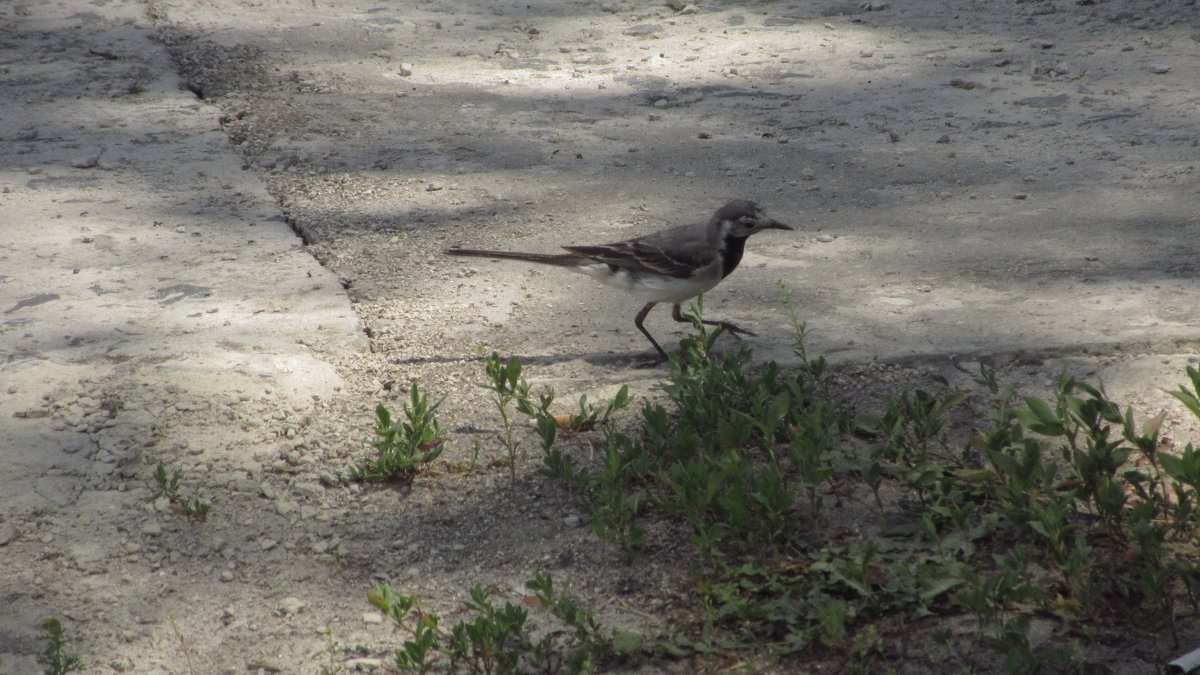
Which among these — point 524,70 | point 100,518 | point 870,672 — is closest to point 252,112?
point 524,70

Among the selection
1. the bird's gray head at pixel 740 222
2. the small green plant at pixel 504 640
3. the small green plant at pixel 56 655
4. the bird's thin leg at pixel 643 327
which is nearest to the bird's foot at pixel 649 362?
the bird's thin leg at pixel 643 327

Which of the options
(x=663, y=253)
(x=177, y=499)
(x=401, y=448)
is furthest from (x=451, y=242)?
(x=177, y=499)

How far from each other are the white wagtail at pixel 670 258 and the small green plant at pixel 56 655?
231 cm

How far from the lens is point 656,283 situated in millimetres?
4633

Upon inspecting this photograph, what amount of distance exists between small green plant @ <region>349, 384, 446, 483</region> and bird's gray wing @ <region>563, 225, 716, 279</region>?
1383 millimetres

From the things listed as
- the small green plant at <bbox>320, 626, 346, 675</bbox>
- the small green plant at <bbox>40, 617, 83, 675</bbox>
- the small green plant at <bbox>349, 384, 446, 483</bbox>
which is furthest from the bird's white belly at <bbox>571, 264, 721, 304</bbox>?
the small green plant at <bbox>40, 617, 83, 675</bbox>

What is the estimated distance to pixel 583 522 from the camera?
3.34 m

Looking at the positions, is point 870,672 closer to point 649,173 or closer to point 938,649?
point 938,649

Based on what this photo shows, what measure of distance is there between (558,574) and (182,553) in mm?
1128

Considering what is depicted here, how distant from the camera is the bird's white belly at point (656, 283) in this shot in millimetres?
4617

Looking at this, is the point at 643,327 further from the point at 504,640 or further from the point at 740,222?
the point at 504,640

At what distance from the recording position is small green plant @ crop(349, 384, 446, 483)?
3.55 m

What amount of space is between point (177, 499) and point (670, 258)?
2222 mm

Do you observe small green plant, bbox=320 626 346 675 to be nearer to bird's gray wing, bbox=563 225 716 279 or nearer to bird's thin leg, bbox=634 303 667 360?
bird's thin leg, bbox=634 303 667 360
